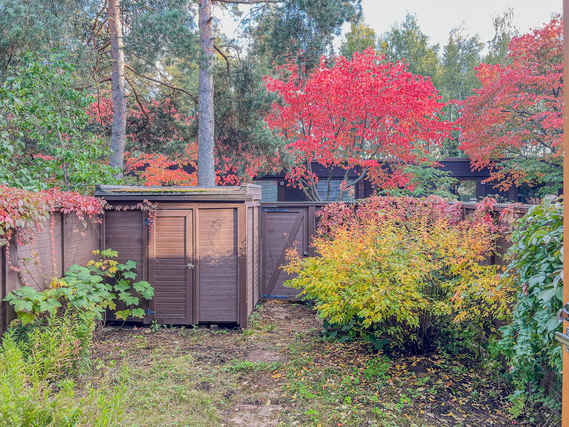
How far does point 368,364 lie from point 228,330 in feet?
7.17

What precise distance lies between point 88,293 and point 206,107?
17.7 ft

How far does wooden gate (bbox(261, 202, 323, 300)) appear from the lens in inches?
270

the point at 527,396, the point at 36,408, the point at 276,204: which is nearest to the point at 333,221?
the point at 276,204

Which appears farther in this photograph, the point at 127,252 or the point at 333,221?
the point at 333,221

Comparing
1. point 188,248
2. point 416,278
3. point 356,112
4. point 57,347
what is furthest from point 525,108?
point 57,347

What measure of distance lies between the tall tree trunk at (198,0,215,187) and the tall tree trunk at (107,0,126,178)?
5.51ft

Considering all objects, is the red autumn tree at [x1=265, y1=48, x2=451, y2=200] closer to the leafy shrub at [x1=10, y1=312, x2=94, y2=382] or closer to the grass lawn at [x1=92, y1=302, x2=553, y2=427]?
the grass lawn at [x1=92, y1=302, x2=553, y2=427]

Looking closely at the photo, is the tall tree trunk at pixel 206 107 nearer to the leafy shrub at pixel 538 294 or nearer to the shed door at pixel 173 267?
the shed door at pixel 173 267

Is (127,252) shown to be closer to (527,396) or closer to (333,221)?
(333,221)

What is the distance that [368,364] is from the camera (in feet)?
13.0

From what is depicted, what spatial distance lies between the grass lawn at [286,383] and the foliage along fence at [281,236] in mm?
1896

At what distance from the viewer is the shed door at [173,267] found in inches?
211

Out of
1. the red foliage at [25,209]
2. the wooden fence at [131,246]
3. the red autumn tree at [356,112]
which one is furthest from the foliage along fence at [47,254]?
the red autumn tree at [356,112]

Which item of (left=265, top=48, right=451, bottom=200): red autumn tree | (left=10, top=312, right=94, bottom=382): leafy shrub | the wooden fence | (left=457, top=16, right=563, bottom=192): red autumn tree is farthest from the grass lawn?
(left=457, top=16, right=563, bottom=192): red autumn tree
